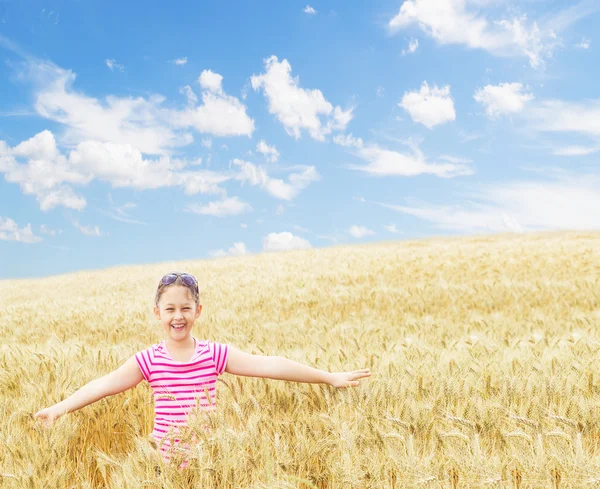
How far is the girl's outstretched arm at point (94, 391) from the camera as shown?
2.60 m

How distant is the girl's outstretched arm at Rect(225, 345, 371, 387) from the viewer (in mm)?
2820

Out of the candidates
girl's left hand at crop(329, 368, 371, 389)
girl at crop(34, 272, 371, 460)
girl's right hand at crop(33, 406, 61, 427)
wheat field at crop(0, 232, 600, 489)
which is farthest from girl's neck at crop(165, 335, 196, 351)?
girl's left hand at crop(329, 368, 371, 389)

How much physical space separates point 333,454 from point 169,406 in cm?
103

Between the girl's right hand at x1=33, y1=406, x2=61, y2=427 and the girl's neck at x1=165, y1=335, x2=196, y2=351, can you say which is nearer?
the girl's right hand at x1=33, y1=406, x2=61, y2=427

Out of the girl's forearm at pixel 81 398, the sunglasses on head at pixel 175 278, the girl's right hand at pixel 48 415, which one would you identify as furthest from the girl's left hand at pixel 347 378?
the girl's right hand at pixel 48 415

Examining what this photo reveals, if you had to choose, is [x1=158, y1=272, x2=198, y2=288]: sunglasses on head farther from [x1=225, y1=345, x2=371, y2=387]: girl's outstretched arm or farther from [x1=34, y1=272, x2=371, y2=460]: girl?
[x1=225, y1=345, x2=371, y2=387]: girl's outstretched arm

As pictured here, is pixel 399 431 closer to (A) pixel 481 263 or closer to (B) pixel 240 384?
(B) pixel 240 384

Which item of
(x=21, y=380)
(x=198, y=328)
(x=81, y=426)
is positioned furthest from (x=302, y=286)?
(x=81, y=426)

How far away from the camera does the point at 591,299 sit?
8.27 metres

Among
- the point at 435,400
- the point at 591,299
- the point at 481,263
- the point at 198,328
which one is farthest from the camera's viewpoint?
the point at 481,263

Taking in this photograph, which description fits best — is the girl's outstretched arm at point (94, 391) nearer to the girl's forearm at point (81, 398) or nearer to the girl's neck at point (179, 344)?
the girl's forearm at point (81, 398)

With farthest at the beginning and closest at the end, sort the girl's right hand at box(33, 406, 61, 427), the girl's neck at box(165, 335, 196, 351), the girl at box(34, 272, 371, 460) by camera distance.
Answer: the girl's neck at box(165, 335, 196, 351) < the girl at box(34, 272, 371, 460) < the girl's right hand at box(33, 406, 61, 427)

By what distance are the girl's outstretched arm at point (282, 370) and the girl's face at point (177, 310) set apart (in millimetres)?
315

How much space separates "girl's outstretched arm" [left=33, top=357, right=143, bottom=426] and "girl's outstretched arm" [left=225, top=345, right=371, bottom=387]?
52 centimetres
